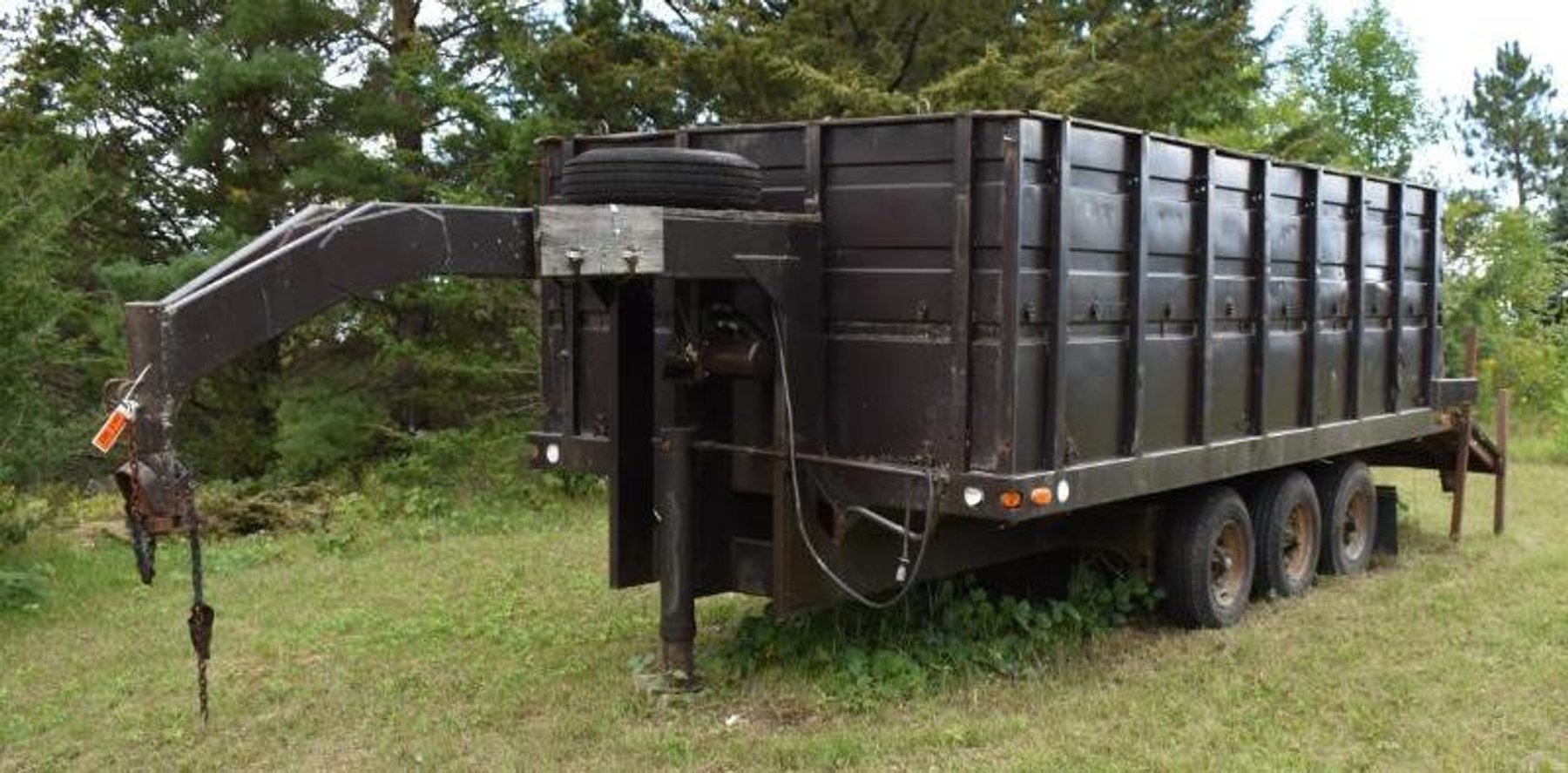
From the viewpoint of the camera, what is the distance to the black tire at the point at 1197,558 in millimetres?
6984

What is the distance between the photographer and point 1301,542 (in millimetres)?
8203

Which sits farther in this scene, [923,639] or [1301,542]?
[1301,542]

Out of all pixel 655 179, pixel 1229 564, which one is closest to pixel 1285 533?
pixel 1229 564

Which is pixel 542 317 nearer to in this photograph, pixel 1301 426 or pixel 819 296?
pixel 819 296

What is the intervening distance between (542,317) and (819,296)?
182 cm

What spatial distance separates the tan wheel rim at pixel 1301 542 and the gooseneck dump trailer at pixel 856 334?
1292 mm

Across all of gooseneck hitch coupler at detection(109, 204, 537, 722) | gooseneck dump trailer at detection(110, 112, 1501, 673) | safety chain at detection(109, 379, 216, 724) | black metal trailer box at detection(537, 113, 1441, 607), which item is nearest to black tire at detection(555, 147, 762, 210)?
gooseneck dump trailer at detection(110, 112, 1501, 673)

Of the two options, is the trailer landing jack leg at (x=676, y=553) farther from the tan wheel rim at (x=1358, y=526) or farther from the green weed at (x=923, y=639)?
the tan wheel rim at (x=1358, y=526)

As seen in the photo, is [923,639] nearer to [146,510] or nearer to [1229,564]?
[1229,564]

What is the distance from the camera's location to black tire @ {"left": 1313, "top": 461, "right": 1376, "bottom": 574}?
8.54 m

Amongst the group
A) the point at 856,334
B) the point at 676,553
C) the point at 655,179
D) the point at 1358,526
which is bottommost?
the point at 1358,526

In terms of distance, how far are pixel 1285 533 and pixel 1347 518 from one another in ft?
4.45

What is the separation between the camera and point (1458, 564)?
8.98 meters

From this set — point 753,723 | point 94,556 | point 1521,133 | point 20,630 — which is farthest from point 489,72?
point 1521,133
